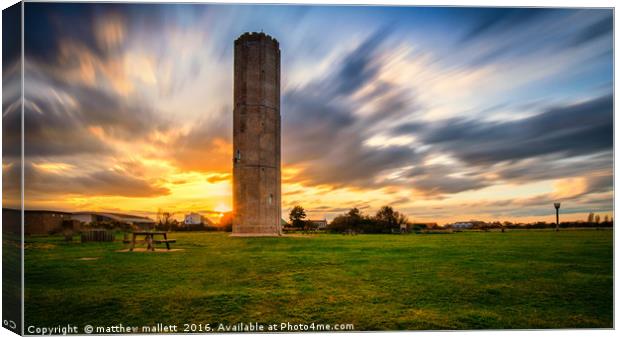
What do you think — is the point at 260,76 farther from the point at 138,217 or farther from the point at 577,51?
the point at 577,51

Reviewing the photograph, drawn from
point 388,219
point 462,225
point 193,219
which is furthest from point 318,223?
point 462,225

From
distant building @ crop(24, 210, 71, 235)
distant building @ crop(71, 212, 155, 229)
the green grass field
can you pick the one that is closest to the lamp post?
the green grass field

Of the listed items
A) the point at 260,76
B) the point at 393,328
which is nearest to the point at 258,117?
the point at 260,76

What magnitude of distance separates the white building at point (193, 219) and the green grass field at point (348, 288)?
1.66 metres

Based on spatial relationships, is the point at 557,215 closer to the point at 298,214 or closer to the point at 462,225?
the point at 462,225

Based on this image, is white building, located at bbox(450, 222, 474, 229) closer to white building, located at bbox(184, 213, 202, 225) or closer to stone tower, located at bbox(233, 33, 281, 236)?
white building, located at bbox(184, 213, 202, 225)

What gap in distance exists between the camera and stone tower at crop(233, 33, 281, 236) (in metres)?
28.2

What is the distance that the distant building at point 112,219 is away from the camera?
12012 mm

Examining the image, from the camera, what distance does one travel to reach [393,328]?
27.9ft

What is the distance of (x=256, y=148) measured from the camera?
29.0 meters

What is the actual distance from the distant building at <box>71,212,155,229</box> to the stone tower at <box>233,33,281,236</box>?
12.8 metres

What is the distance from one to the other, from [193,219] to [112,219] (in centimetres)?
252

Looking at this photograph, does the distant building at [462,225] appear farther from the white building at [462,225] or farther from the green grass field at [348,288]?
the green grass field at [348,288]

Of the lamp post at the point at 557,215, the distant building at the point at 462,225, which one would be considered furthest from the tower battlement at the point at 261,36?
the lamp post at the point at 557,215
